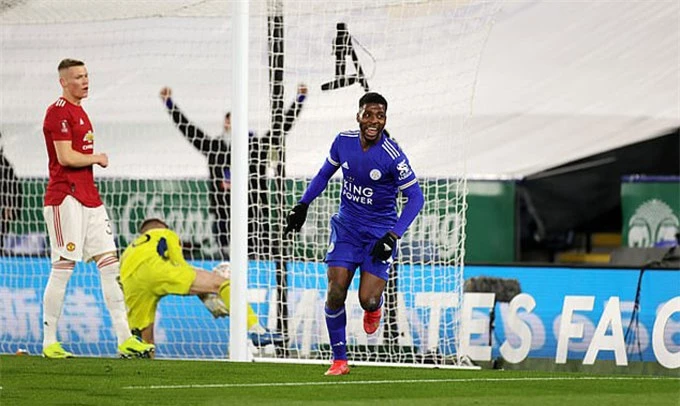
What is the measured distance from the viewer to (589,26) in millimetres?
17125

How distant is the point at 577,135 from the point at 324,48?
5669 millimetres

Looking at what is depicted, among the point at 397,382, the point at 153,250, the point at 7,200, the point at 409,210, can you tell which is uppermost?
the point at 7,200

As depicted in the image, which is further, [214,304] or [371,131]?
[214,304]

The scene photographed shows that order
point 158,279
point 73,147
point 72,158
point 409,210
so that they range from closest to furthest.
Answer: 1. point 409,210
2. point 72,158
3. point 73,147
4. point 158,279

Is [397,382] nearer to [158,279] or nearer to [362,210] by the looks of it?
[362,210]

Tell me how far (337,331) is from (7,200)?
6012mm

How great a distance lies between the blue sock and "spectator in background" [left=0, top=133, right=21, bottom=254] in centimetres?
584

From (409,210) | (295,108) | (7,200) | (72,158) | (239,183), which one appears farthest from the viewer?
(7,200)

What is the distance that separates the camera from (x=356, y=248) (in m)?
11.1

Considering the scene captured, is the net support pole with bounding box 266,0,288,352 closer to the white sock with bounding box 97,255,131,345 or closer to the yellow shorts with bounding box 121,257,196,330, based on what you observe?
the yellow shorts with bounding box 121,257,196,330

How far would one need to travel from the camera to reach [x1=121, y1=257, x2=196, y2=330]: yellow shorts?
46.6ft

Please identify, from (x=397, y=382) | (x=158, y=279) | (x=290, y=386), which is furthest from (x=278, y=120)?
(x=290, y=386)

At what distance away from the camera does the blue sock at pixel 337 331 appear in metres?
11.1

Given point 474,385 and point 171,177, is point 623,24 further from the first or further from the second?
point 474,385
